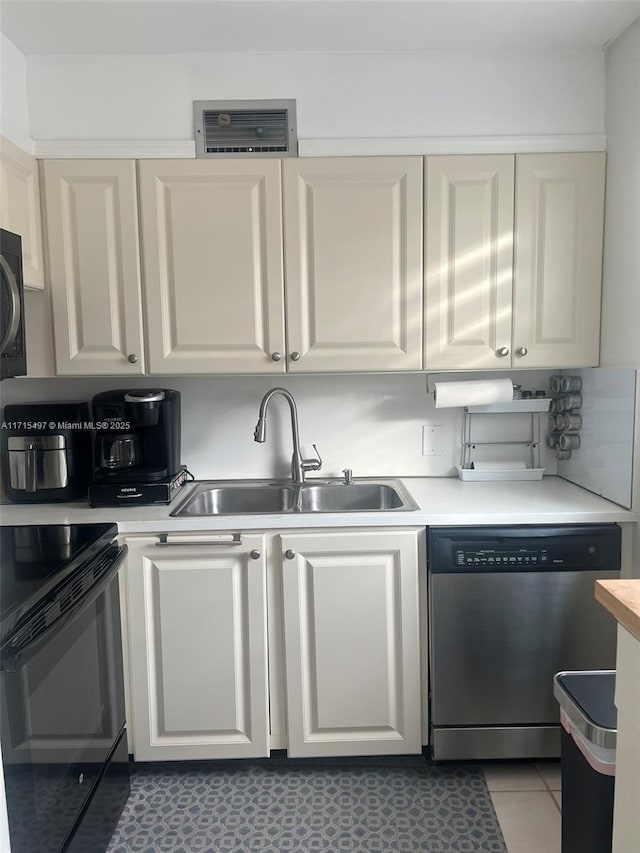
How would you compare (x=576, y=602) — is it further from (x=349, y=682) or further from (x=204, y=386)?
(x=204, y=386)

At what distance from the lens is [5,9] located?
1789mm

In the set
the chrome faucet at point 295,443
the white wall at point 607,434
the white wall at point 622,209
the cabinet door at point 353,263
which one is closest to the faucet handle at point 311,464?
the chrome faucet at point 295,443

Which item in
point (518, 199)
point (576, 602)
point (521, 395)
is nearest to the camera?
point (576, 602)

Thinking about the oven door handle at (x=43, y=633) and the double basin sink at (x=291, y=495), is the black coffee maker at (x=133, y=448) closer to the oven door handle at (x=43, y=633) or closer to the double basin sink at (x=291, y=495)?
the double basin sink at (x=291, y=495)

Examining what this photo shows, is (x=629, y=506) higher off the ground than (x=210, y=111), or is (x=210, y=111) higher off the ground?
(x=210, y=111)

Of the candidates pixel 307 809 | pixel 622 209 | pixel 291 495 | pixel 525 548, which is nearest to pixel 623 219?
pixel 622 209

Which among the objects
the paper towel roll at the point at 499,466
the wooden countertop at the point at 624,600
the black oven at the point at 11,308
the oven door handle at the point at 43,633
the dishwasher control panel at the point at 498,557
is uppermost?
the black oven at the point at 11,308

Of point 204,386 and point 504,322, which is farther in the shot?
point 204,386

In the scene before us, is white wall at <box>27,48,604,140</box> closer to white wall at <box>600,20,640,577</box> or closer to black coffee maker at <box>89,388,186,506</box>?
white wall at <box>600,20,640,577</box>

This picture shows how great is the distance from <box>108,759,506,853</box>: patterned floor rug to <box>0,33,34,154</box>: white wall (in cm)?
208

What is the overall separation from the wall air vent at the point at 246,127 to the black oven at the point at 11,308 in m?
0.73

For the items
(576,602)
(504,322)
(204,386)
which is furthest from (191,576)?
(504,322)

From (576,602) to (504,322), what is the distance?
0.94 m

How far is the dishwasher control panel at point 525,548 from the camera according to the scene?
1.92 metres
